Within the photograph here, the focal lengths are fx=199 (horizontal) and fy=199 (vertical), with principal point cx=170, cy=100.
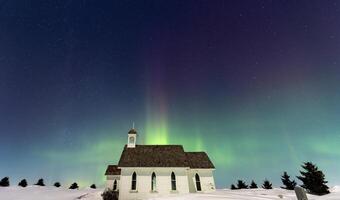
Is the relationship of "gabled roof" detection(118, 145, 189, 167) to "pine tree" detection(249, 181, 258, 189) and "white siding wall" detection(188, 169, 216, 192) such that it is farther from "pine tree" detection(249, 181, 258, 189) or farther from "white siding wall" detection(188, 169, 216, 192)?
"pine tree" detection(249, 181, 258, 189)

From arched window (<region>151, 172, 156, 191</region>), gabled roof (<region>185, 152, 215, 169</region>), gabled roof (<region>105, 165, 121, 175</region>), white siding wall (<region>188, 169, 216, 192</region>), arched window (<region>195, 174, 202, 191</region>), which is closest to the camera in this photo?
arched window (<region>151, 172, 156, 191</region>)

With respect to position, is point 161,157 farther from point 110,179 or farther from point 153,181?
point 110,179

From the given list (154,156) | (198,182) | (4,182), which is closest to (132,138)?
(154,156)

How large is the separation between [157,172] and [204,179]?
32.3ft

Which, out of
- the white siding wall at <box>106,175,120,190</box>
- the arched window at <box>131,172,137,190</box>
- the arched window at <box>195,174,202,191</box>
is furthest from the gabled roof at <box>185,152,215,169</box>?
the white siding wall at <box>106,175,120,190</box>

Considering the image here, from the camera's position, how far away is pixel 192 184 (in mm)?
37781

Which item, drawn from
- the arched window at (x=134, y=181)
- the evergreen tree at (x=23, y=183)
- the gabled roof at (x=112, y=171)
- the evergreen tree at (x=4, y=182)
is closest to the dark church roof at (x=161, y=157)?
the arched window at (x=134, y=181)

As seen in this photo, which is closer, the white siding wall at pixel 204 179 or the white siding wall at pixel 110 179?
the white siding wall at pixel 204 179

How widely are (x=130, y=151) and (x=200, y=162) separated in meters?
14.4

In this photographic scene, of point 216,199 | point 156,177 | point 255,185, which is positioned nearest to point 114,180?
point 156,177

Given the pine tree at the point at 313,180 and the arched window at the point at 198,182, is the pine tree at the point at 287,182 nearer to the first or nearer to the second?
the pine tree at the point at 313,180

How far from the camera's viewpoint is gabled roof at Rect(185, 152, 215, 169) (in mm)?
39531

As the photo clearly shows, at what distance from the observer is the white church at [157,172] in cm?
3350

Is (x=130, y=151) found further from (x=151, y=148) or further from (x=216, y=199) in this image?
(x=216, y=199)
